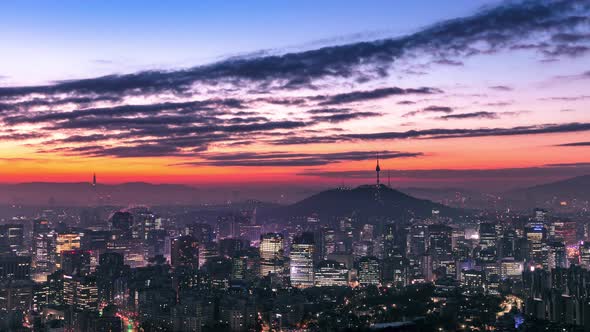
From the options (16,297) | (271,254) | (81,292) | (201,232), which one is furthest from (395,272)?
(201,232)

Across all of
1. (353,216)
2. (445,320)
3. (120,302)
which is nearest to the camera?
(445,320)

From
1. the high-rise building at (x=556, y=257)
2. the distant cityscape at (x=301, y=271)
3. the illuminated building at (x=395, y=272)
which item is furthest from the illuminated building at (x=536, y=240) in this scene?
the illuminated building at (x=395, y=272)

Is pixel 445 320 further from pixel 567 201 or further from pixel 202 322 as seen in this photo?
pixel 567 201

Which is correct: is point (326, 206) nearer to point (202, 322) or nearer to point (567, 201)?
point (567, 201)

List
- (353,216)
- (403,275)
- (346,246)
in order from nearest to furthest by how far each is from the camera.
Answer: (403,275), (346,246), (353,216)

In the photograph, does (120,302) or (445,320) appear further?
(120,302)

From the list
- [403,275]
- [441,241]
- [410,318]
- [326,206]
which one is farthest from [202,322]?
[326,206]

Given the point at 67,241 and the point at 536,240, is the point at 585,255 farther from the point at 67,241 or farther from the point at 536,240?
the point at 67,241
